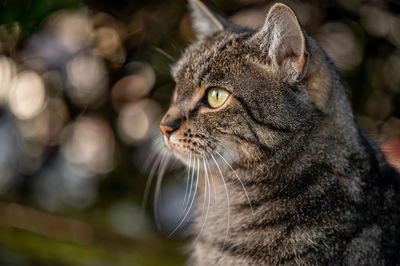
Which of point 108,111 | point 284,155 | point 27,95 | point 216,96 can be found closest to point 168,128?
point 216,96

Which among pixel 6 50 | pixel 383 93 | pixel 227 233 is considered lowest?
pixel 383 93

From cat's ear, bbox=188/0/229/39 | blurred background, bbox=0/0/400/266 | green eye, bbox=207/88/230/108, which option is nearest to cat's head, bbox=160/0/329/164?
green eye, bbox=207/88/230/108

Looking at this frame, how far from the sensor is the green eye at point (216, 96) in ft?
3.36

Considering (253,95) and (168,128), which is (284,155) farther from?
(168,128)

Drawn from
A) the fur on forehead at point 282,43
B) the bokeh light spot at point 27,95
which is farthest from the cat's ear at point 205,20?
the bokeh light spot at point 27,95

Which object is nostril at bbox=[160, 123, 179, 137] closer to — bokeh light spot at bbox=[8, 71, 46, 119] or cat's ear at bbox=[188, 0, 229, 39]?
cat's ear at bbox=[188, 0, 229, 39]

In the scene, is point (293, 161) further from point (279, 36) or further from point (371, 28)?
point (371, 28)

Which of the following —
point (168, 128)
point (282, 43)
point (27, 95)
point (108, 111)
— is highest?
point (282, 43)

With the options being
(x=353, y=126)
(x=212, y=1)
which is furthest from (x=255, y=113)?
(x=212, y=1)

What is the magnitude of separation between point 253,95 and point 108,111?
1.37 metres

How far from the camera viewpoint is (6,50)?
5.10ft

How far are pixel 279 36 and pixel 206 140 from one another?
1.02 ft

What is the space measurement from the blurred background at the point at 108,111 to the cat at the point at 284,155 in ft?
1.15

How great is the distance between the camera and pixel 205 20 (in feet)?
4.35
